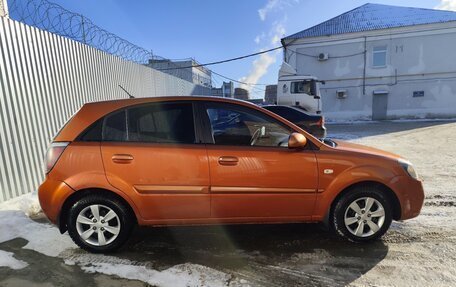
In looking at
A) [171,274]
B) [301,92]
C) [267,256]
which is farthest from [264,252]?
[301,92]

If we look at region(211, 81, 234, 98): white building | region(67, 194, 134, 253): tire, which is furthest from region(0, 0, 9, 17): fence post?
region(211, 81, 234, 98): white building

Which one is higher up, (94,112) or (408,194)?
(94,112)

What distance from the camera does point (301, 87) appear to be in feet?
54.5

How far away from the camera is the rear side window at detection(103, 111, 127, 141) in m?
3.51

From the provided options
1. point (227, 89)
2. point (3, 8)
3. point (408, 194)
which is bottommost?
point (408, 194)

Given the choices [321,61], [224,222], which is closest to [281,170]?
[224,222]

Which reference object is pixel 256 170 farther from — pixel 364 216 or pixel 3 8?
pixel 3 8

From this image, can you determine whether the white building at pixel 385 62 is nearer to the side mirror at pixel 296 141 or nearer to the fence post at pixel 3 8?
the fence post at pixel 3 8

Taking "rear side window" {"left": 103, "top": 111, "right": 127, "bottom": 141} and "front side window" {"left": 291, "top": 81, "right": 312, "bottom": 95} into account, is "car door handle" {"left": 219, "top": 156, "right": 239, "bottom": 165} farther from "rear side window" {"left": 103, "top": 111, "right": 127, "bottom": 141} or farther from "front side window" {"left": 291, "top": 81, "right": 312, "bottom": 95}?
"front side window" {"left": 291, "top": 81, "right": 312, "bottom": 95}

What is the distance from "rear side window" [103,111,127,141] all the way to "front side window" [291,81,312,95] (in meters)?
14.1

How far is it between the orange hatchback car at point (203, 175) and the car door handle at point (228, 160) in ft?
0.03

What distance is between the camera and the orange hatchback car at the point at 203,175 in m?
3.44

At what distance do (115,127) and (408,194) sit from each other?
10.9 ft

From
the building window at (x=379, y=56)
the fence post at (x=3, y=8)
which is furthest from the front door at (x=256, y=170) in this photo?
the building window at (x=379, y=56)
